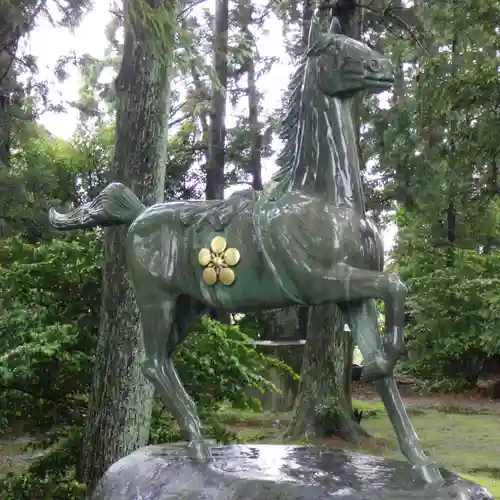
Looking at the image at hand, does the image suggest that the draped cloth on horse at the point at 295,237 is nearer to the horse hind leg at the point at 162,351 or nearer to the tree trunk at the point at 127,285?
the horse hind leg at the point at 162,351

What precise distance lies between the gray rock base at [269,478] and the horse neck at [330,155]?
1.04 metres

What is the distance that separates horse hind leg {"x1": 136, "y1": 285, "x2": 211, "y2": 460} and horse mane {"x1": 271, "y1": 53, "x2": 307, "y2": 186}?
2.42ft

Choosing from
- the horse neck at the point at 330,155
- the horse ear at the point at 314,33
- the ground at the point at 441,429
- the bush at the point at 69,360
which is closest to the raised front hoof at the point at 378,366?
the horse neck at the point at 330,155

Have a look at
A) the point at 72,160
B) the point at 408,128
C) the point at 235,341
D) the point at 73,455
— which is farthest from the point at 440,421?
the point at 72,160

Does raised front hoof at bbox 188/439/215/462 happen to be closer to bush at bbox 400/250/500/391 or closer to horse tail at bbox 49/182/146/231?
horse tail at bbox 49/182/146/231

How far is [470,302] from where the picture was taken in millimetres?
12898

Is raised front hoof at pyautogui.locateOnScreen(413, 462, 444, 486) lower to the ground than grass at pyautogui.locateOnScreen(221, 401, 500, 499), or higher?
higher

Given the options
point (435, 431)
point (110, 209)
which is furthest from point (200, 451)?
point (435, 431)

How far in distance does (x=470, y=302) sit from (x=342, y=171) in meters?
11.1

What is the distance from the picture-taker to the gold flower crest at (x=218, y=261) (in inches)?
107

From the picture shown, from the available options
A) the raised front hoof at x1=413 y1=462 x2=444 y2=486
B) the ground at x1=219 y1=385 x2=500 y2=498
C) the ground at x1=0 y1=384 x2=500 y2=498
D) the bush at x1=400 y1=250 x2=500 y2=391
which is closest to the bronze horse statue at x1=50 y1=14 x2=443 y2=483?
the raised front hoof at x1=413 y1=462 x2=444 y2=486

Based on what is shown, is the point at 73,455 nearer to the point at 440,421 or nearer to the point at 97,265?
the point at 97,265

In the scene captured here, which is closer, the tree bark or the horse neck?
the horse neck

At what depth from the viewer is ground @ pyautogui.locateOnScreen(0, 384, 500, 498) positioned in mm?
7219
